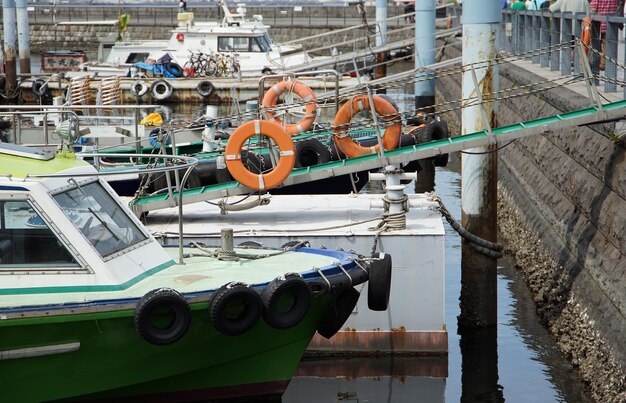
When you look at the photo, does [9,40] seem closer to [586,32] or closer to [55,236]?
[586,32]

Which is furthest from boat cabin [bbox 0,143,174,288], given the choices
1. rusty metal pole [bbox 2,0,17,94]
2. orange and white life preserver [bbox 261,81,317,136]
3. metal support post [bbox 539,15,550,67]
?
rusty metal pole [bbox 2,0,17,94]

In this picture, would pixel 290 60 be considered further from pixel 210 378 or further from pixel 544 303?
pixel 210 378

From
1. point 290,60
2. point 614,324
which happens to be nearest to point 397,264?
point 614,324

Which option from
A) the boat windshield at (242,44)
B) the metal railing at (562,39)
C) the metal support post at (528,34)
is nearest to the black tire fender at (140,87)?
the boat windshield at (242,44)

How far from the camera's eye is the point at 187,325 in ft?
27.3

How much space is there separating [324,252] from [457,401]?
187 centimetres

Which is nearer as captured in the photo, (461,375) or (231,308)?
(231,308)

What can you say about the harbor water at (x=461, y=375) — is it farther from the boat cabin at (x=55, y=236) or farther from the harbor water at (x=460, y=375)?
the boat cabin at (x=55, y=236)

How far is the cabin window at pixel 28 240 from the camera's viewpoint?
8.42 m

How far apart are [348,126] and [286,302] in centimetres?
369

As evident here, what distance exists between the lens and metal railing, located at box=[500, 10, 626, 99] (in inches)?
554

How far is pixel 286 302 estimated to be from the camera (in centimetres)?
877

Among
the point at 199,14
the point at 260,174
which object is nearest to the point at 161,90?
the point at 260,174

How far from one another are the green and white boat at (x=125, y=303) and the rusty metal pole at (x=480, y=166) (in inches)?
88.7
